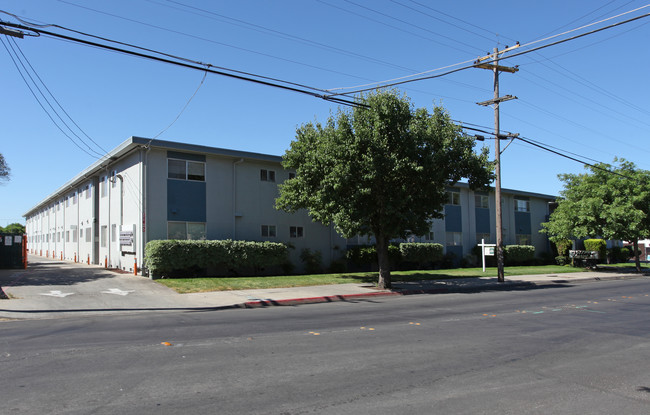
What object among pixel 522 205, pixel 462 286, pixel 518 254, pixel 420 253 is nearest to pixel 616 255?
pixel 522 205

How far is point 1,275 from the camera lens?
20109 millimetres

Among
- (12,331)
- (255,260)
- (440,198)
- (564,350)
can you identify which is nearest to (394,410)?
(564,350)

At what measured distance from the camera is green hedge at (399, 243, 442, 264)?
29234mm

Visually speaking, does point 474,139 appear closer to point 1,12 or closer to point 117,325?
point 117,325

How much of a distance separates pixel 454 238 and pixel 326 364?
1163 inches

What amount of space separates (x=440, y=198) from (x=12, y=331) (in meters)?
14.5

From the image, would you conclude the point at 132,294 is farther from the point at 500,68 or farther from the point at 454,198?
the point at 454,198

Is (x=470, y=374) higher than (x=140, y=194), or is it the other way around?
(x=140, y=194)

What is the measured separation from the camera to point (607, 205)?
31203 mm

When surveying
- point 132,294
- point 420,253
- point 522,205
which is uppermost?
point 522,205

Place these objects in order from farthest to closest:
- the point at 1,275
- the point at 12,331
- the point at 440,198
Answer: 1. the point at 1,275
2. the point at 440,198
3. the point at 12,331

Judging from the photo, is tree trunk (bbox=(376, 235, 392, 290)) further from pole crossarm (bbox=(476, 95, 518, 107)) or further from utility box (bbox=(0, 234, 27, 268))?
utility box (bbox=(0, 234, 27, 268))

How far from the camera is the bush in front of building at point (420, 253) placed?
2925cm

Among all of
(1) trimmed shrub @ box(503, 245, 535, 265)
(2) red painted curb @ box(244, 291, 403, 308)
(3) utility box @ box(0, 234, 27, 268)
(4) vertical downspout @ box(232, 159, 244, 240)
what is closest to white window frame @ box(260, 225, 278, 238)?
(4) vertical downspout @ box(232, 159, 244, 240)
